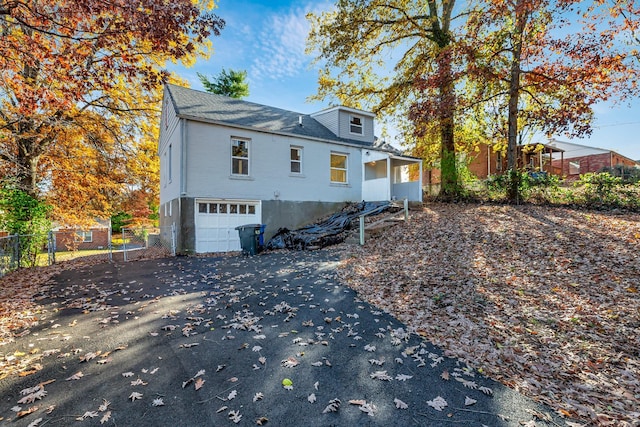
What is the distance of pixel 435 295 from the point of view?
591 cm

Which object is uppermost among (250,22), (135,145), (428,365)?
(250,22)

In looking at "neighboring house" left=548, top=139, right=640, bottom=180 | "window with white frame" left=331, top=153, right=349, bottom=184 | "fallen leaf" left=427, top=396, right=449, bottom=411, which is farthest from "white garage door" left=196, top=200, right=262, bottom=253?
"neighboring house" left=548, top=139, right=640, bottom=180

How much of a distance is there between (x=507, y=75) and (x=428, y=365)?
548 inches

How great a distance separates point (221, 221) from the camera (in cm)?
1323

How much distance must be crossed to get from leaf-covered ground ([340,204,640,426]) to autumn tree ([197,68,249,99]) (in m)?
26.9

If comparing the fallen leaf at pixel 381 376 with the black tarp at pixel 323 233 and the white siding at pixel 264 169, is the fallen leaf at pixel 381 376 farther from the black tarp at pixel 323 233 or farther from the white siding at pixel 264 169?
the white siding at pixel 264 169

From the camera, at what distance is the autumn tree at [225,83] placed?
3111 cm

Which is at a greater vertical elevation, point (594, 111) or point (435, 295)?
point (594, 111)

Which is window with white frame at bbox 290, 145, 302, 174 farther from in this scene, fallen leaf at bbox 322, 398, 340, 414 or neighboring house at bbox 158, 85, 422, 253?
fallen leaf at bbox 322, 398, 340, 414

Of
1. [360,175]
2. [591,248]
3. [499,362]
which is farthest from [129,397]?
[360,175]

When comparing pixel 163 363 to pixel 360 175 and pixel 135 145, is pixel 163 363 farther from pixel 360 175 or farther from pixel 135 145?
pixel 135 145

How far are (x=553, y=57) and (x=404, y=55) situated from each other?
711 cm

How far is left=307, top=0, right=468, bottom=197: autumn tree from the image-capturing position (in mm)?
13727

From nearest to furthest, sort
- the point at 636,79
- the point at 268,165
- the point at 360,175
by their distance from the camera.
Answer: the point at 636,79, the point at 268,165, the point at 360,175
